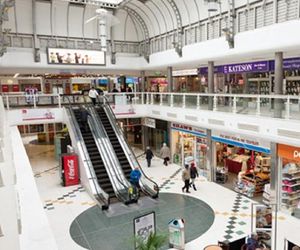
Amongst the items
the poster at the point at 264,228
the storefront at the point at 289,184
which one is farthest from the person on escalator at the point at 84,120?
the poster at the point at 264,228

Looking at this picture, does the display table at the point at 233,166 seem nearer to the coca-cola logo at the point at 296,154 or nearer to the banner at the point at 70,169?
the coca-cola logo at the point at 296,154

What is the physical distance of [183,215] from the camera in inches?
398

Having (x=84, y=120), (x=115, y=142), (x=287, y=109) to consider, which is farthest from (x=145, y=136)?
(x=287, y=109)

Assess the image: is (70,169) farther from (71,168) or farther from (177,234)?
(177,234)

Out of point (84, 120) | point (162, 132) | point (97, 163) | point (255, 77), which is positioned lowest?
point (97, 163)

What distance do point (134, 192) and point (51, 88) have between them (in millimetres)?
15959

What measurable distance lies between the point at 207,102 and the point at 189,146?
438 cm

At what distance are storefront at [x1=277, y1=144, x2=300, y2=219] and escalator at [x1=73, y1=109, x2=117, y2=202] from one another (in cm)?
626

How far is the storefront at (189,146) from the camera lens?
1460 cm

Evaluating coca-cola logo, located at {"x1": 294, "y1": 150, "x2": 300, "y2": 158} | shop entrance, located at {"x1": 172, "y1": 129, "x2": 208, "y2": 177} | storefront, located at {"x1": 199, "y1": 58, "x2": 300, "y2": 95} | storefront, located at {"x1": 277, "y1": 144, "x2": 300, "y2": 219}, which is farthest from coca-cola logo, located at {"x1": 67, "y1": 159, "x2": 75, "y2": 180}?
coca-cola logo, located at {"x1": 294, "y1": 150, "x2": 300, "y2": 158}

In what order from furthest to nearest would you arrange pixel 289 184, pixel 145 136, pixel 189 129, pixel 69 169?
pixel 145 136, pixel 189 129, pixel 69 169, pixel 289 184

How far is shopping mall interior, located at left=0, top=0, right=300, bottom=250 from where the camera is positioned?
7816 millimetres

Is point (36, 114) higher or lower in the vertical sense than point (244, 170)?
higher

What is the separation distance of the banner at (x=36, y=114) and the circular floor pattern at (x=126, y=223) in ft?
21.8
